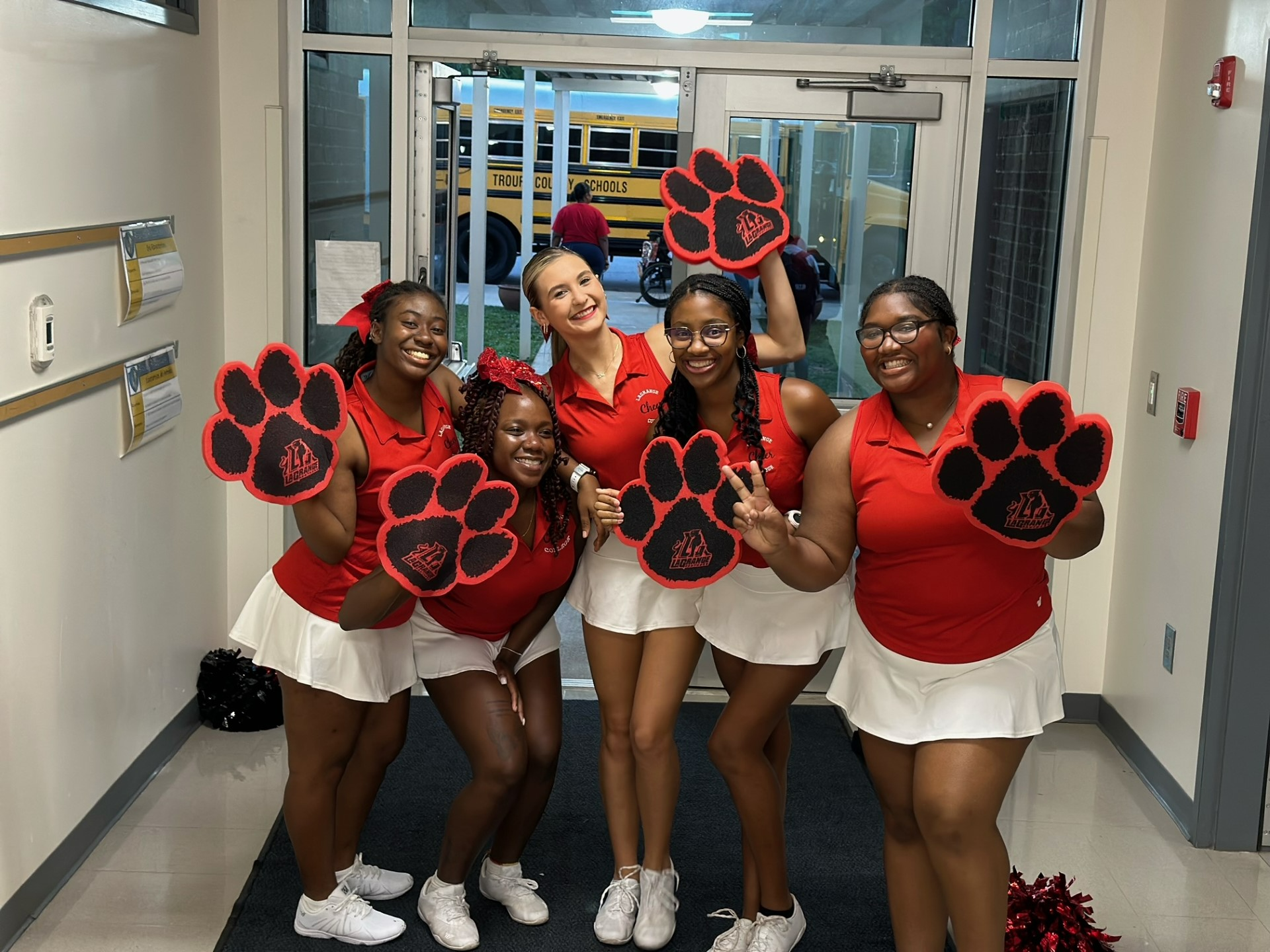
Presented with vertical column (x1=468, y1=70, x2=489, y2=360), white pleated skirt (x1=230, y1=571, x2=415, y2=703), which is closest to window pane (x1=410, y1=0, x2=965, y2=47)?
white pleated skirt (x1=230, y1=571, x2=415, y2=703)

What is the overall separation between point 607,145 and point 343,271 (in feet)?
20.5

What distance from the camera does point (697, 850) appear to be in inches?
127

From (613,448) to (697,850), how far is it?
1172 millimetres

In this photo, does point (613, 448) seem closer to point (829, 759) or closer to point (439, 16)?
point (829, 759)

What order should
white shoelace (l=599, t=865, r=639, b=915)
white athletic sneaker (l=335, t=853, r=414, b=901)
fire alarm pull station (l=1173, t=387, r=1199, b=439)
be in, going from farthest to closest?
fire alarm pull station (l=1173, t=387, r=1199, b=439) < white athletic sneaker (l=335, t=853, r=414, b=901) < white shoelace (l=599, t=865, r=639, b=915)

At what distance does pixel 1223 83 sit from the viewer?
3256 millimetres

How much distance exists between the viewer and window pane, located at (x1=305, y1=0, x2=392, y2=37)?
13.1 ft

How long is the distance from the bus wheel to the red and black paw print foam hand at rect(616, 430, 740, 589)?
8.81 meters

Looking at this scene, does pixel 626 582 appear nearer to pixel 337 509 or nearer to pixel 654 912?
pixel 337 509

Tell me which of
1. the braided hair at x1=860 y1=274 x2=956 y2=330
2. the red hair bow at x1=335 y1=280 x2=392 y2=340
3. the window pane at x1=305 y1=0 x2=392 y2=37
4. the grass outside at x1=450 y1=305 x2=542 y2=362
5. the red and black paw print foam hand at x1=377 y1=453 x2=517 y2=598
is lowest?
the grass outside at x1=450 y1=305 x2=542 y2=362

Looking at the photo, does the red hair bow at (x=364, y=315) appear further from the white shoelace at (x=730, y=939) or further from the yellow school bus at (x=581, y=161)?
the yellow school bus at (x=581, y=161)

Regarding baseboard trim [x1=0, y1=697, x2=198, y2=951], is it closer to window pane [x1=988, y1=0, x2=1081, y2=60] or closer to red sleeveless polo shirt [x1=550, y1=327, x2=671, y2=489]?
red sleeveless polo shirt [x1=550, y1=327, x2=671, y2=489]

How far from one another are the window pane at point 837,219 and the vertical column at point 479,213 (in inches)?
127

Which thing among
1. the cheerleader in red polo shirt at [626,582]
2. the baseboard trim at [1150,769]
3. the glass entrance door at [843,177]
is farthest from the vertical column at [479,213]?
the cheerleader in red polo shirt at [626,582]
